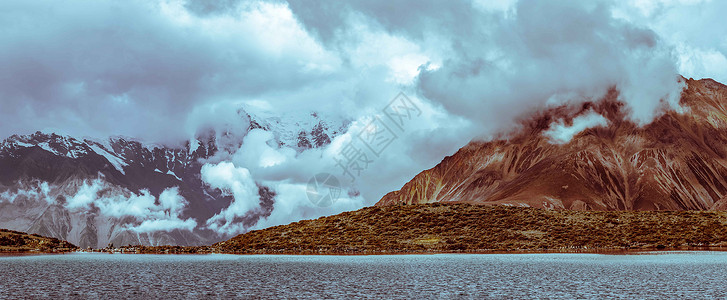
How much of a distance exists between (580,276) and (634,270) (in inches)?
472

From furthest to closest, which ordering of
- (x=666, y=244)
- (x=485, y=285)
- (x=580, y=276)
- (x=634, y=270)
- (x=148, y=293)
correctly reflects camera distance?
(x=666, y=244), (x=634, y=270), (x=580, y=276), (x=485, y=285), (x=148, y=293)

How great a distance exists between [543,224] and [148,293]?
15327 centimetres

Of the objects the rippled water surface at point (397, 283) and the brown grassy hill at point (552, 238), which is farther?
the brown grassy hill at point (552, 238)

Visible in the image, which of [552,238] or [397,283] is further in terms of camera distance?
[552,238]

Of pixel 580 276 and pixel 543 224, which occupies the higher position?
pixel 543 224

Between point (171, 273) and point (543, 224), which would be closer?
point (171, 273)

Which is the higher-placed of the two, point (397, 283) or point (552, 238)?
point (552, 238)

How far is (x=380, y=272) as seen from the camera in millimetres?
88125

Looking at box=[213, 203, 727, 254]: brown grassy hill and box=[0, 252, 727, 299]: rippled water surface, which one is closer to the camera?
box=[0, 252, 727, 299]: rippled water surface

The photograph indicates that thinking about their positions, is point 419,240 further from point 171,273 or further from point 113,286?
point 113,286

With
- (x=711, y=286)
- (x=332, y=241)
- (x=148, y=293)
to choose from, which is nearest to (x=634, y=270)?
(x=711, y=286)

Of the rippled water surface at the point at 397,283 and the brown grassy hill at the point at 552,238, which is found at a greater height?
the brown grassy hill at the point at 552,238

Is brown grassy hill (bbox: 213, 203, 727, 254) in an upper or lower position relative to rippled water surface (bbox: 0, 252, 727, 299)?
upper

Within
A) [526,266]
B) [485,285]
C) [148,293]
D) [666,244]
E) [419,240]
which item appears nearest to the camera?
[148,293]
